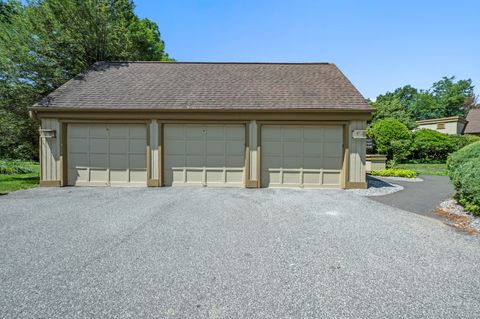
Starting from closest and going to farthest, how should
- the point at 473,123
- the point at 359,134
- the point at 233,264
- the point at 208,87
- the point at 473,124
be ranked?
the point at 233,264 → the point at 359,134 → the point at 208,87 → the point at 473,124 → the point at 473,123

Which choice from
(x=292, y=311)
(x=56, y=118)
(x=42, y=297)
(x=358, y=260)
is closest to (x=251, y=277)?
(x=292, y=311)

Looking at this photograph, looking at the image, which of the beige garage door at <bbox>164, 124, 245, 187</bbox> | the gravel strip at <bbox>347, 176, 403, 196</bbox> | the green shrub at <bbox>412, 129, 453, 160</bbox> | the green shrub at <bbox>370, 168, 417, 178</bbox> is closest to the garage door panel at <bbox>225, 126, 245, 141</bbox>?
the beige garage door at <bbox>164, 124, 245, 187</bbox>

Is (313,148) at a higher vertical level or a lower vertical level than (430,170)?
higher

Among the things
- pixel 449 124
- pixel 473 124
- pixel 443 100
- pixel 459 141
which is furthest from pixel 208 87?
pixel 443 100

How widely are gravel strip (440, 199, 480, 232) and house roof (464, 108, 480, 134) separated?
87.1 feet

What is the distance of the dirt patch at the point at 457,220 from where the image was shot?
4.55m

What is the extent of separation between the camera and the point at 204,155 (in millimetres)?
8883

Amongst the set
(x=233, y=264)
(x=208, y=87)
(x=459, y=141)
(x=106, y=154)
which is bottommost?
(x=233, y=264)

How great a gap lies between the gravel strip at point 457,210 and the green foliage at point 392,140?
30.2 ft

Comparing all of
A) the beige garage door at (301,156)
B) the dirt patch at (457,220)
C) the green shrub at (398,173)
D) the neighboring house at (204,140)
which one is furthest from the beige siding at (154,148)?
the green shrub at (398,173)

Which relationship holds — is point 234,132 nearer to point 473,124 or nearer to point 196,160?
point 196,160

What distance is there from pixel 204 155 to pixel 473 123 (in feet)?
103

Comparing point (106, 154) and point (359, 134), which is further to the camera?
point (106, 154)

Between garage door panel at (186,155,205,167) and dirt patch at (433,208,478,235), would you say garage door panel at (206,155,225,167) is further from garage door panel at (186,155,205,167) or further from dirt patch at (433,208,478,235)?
dirt patch at (433,208,478,235)
